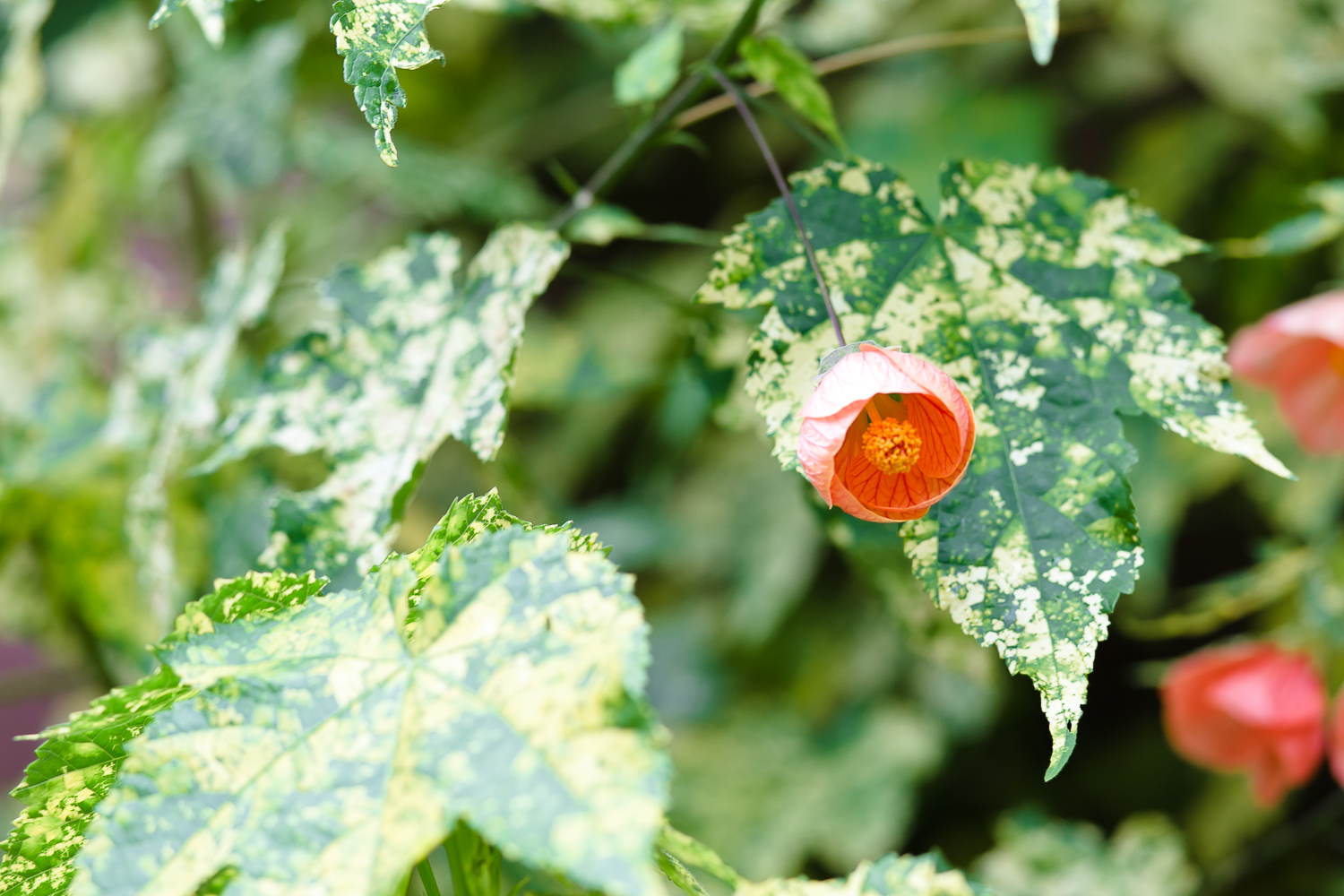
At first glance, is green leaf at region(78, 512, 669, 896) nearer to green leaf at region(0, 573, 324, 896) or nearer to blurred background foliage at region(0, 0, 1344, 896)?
green leaf at region(0, 573, 324, 896)

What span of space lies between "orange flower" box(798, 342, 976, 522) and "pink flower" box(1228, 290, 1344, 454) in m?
0.40

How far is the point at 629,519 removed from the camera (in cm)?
136

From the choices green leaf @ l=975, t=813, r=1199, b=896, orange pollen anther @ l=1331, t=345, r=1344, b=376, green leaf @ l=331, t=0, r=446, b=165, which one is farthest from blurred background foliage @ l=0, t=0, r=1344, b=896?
green leaf @ l=331, t=0, r=446, b=165

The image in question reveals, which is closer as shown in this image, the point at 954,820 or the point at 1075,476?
the point at 1075,476

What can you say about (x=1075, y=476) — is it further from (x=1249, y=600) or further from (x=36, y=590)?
(x=36, y=590)

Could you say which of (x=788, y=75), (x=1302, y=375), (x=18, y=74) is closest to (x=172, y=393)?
(x=18, y=74)

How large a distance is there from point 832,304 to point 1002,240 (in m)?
0.10

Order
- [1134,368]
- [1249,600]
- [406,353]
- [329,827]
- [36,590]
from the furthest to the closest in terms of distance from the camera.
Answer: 1. [36,590]
2. [1249,600]
3. [406,353]
4. [1134,368]
5. [329,827]

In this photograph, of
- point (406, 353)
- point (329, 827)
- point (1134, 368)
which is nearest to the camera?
point (329, 827)

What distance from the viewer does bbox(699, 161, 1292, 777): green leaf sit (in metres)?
0.41

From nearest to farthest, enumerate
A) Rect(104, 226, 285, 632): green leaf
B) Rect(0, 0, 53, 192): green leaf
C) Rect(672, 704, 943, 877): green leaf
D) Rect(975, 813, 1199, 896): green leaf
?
1. Rect(104, 226, 285, 632): green leaf
2. Rect(0, 0, 53, 192): green leaf
3. Rect(975, 813, 1199, 896): green leaf
4. Rect(672, 704, 943, 877): green leaf

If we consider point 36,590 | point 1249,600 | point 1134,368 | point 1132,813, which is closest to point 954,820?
point 1132,813

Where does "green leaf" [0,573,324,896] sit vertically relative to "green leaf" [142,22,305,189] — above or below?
below

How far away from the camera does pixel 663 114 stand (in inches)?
22.8
